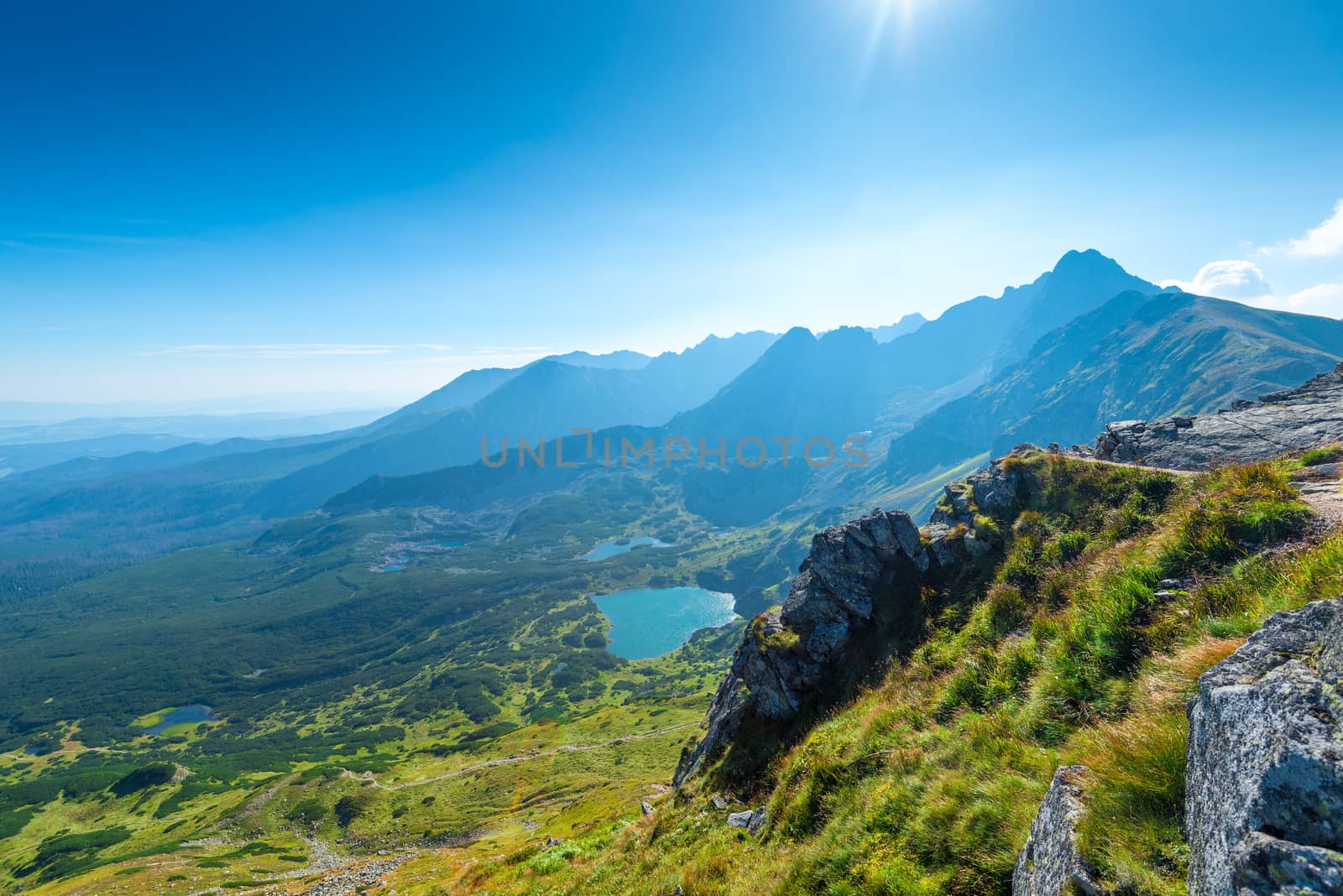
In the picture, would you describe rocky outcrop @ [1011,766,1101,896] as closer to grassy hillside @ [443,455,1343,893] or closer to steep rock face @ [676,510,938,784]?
grassy hillside @ [443,455,1343,893]

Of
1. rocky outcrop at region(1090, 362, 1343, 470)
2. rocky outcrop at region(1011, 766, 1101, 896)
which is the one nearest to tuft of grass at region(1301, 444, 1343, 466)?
rocky outcrop at region(1090, 362, 1343, 470)

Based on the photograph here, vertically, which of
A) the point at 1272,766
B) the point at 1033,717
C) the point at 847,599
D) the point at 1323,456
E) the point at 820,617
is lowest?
the point at 820,617

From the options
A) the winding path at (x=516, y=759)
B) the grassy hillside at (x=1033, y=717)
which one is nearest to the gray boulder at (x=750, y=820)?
the grassy hillside at (x=1033, y=717)

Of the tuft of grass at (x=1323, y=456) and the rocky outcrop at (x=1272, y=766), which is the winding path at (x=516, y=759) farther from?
the rocky outcrop at (x=1272, y=766)

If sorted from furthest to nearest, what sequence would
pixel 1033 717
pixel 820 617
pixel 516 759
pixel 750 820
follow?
pixel 516 759, pixel 820 617, pixel 750 820, pixel 1033 717

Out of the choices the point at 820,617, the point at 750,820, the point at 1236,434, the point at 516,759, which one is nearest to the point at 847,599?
the point at 820,617

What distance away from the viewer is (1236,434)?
20859mm

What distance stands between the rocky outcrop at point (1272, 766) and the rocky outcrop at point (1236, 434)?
59.1ft

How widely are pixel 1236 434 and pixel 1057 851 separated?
24570 mm

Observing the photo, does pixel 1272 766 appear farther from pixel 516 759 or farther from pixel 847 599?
pixel 516 759

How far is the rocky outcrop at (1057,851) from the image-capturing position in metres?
5.57

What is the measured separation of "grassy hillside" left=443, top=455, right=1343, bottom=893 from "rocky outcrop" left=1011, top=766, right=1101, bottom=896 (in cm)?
22

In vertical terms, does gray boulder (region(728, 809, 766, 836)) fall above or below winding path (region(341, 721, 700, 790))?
above

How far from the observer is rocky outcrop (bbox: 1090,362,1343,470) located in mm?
19078
